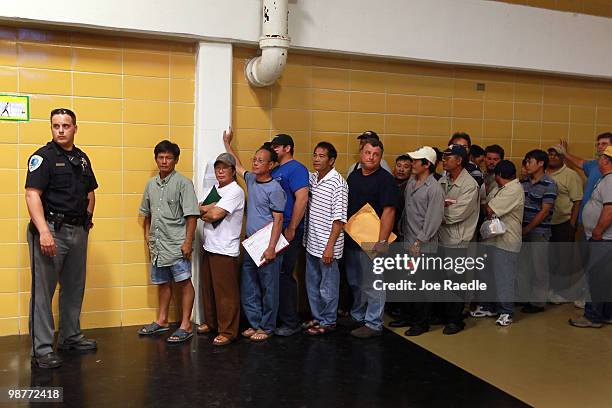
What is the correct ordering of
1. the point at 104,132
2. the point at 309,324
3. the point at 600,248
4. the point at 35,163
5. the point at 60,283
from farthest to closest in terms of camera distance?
the point at 600,248
the point at 309,324
the point at 104,132
the point at 60,283
the point at 35,163

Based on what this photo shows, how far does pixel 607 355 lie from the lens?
14.6ft

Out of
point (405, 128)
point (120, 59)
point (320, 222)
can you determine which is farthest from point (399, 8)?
point (120, 59)

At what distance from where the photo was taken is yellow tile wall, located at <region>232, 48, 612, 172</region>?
205 inches

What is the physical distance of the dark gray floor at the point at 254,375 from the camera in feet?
11.5

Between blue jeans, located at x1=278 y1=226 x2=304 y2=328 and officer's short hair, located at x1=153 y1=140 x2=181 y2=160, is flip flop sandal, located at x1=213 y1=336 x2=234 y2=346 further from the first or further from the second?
officer's short hair, located at x1=153 y1=140 x2=181 y2=160

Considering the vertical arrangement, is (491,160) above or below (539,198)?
above

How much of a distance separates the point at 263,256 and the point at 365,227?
2.81 feet

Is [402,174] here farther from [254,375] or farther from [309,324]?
[254,375]

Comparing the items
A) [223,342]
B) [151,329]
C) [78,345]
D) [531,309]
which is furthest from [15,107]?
[531,309]

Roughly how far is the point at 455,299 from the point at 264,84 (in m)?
2.39

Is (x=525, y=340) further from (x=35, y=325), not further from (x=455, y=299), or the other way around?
(x=35, y=325)

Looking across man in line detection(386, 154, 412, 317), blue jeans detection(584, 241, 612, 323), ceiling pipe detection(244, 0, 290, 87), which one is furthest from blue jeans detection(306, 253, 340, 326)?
blue jeans detection(584, 241, 612, 323)

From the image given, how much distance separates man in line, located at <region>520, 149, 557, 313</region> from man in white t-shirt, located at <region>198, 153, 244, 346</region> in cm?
272

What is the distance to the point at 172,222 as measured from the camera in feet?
14.7
